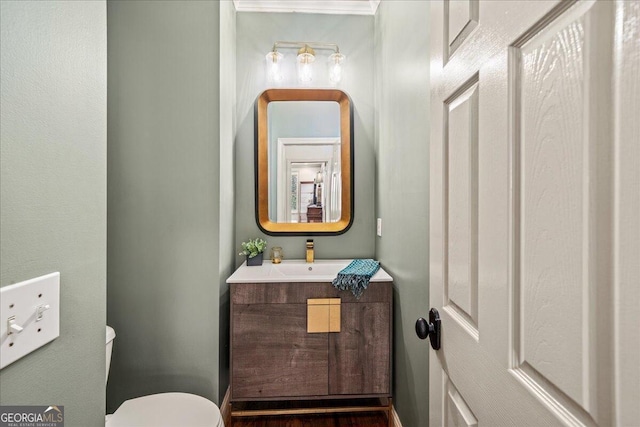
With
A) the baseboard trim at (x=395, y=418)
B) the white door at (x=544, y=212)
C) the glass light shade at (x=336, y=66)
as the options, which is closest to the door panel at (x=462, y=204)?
the white door at (x=544, y=212)

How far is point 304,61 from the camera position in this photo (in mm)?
2180

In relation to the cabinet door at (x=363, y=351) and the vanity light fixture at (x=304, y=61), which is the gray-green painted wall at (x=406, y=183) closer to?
the cabinet door at (x=363, y=351)

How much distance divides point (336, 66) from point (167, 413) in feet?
7.04

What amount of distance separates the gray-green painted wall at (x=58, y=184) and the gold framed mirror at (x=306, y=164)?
1520mm

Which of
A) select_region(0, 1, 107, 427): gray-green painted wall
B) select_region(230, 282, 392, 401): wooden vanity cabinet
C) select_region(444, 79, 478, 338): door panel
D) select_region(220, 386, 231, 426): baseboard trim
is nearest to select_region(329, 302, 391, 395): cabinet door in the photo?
select_region(230, 282, 392, 401): wooden vanity cabinet

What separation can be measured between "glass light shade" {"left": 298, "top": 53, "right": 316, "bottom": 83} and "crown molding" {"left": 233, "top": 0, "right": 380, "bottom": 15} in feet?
1.19

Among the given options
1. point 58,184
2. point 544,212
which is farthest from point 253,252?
point 544,212

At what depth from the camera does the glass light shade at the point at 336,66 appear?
2191mm

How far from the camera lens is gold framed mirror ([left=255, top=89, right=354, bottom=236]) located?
7.38ft

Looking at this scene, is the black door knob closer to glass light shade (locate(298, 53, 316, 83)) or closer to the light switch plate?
the light switch plate

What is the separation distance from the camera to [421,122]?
53.4 inches

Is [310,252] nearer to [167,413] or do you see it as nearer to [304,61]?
[167,413]

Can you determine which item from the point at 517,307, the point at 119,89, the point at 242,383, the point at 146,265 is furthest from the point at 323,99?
the point at 517,307

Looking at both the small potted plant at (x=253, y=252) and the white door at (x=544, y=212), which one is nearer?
the white door at (x=544, y=212)
